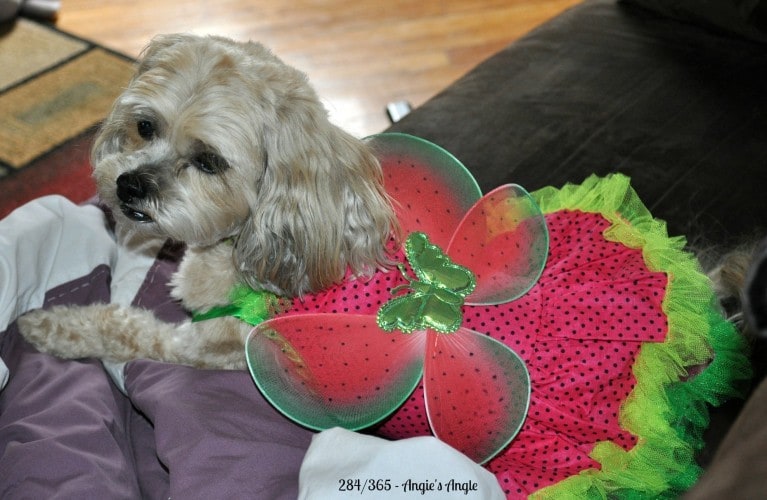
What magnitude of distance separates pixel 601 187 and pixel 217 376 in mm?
1200

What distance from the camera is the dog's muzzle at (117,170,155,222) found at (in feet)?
6.33

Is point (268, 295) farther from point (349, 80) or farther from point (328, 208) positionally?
point (349, 80)

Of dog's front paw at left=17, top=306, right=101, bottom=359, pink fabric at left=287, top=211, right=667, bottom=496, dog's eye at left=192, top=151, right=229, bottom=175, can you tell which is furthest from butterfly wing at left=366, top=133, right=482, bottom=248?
dog's front paw at left=17, top=306, right=101, bottom=359

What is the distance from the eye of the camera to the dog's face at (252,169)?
6.14ft

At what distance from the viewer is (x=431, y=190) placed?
2.13 m

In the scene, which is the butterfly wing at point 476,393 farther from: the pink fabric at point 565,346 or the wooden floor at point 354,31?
the wooden floor at point 354,31

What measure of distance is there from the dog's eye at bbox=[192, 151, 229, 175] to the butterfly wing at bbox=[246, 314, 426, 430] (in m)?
0.40

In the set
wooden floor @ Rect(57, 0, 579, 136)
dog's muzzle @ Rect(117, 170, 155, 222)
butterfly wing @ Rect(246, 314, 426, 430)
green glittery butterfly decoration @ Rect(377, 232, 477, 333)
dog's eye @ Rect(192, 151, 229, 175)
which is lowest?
wooden floor @ Rect(57, 0, 579, 136)

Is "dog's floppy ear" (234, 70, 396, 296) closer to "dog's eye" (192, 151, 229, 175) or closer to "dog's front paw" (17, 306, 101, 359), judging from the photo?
"dog's eye" (192, 151, 229, 175)

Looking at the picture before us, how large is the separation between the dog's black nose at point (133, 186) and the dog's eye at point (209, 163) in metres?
0.14

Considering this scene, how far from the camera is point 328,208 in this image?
1.93 meters

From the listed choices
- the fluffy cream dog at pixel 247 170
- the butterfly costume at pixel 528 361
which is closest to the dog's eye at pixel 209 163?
the fluffy cream dog at pixel 247 170

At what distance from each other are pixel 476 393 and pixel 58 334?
1217mm

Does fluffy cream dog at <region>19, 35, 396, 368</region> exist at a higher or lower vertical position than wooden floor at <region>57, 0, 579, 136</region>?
higher
